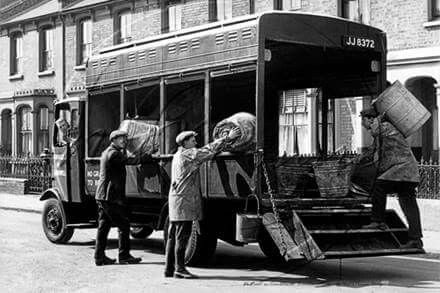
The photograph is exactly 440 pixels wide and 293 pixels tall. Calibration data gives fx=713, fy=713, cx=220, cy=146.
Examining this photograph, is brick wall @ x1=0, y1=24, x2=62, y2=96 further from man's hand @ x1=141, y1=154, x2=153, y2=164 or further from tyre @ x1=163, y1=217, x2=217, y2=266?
tyre @ x1=163, y1=217, x2=217, y2=266

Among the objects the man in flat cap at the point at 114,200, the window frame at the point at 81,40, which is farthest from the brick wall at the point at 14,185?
the man in flat cap at the point at 114,200

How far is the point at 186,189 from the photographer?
892cm

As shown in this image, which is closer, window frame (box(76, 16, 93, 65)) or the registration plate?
the registration plate

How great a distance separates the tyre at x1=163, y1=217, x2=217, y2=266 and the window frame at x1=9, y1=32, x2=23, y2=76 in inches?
971

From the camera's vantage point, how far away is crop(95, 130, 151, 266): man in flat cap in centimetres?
1027

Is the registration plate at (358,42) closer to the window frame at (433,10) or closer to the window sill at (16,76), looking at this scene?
the window frame at (433,10)

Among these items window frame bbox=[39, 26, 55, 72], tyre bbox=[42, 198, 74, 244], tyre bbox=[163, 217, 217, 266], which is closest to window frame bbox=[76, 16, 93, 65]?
window frame bbox=[39, 26, 55, 72]

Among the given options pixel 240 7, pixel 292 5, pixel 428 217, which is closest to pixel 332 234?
pixel 428 217

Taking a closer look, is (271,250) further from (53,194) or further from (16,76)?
(16,76)

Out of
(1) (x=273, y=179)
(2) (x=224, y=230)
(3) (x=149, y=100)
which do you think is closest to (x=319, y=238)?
(1) (x=273, y=179)

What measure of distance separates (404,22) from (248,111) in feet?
28.5

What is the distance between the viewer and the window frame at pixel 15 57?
1277 inches

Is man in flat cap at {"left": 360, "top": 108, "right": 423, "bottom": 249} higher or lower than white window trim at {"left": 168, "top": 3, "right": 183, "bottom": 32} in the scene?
lower

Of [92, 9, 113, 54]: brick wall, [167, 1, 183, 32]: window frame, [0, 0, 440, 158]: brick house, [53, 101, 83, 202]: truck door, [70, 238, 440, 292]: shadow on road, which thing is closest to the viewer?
[70, 238, 440, 292]: shadow on road
